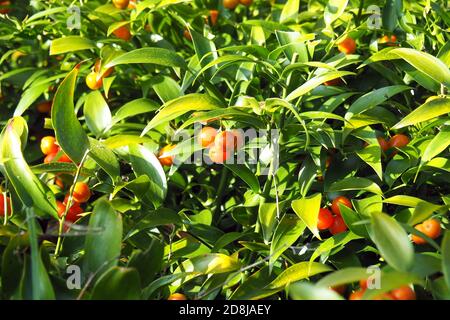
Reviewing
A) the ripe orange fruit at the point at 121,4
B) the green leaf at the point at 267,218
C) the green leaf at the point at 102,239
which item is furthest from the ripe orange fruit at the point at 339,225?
the ripe orange fruit at the point at 121,4

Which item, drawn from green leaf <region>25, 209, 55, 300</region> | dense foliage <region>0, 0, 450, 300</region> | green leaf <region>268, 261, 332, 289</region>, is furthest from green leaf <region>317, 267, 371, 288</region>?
green leaf <region>25, 209, 55, 300</region>

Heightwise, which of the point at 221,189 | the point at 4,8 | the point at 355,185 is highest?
the point at 4,8

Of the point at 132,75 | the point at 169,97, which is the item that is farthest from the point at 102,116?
the point at 132,75

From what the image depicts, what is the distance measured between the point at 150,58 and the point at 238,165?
0.93ft

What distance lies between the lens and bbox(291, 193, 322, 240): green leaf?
1.22 m

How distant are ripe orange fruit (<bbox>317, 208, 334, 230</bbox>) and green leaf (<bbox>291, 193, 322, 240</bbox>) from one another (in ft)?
0.13

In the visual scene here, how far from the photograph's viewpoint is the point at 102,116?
160 centimetres

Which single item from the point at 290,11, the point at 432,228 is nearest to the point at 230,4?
the point at 290,11

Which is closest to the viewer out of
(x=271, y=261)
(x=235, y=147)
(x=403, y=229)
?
(x=403, y=229)

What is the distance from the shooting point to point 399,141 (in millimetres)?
1459

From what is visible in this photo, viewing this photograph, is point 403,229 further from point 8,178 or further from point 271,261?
point 8,178

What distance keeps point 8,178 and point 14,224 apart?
118 mm

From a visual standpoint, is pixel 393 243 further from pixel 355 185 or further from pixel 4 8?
pixel 4 8

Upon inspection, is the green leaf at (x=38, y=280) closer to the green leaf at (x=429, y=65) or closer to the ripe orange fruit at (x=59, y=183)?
the ripe orange fruit at (x=59, y=183)
